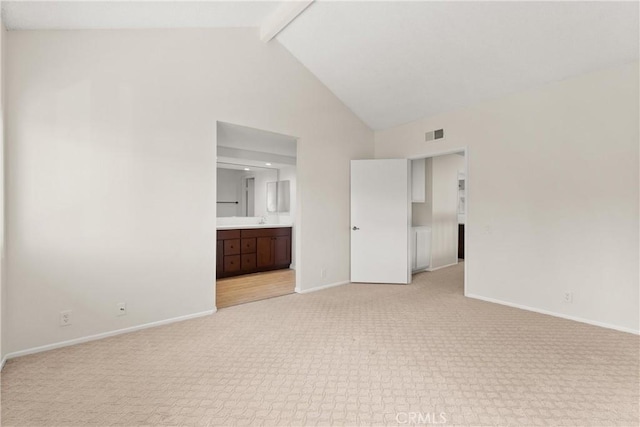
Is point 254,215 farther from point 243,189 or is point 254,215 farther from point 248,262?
point 248,262

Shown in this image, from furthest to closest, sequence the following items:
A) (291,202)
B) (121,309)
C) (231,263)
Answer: (291,202)
(231,263)
(121,309)

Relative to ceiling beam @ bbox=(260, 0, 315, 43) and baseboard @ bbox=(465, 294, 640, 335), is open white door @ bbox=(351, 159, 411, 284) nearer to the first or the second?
baseboard @ bbox=(465, 294, 640, 335)

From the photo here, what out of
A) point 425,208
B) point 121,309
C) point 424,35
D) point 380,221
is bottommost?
point 121,309

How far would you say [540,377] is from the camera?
82.0 inches

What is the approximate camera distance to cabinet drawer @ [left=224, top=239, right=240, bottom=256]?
510 cm

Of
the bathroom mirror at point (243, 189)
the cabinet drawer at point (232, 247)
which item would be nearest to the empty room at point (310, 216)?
the cabinet drawer at point (232, 247)

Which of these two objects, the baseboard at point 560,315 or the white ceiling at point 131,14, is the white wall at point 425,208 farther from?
the white ceiling at point 131,14

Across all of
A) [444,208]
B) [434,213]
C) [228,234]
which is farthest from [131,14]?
[444,208]

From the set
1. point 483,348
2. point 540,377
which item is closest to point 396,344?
point 483,348

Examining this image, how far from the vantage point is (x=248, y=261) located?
5.38 m

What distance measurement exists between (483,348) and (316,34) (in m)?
3.57

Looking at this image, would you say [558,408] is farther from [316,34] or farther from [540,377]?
[316,34]

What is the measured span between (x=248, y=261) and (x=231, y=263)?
32 cm

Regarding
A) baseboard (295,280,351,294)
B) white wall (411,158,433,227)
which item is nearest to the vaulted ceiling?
white wall (411,158,433,227)
